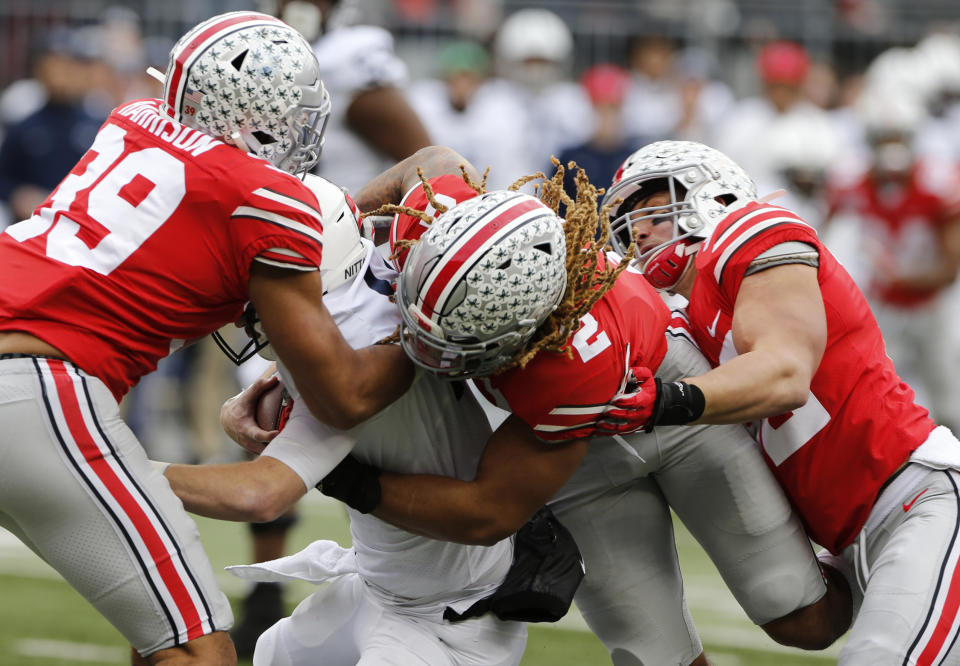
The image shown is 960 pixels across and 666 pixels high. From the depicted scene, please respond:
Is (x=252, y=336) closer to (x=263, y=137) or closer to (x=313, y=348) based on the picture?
(x=313, y=348)

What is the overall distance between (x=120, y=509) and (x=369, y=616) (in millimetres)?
647

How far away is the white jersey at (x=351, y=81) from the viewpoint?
513 cm

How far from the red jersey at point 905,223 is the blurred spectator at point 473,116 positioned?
234 centimetres

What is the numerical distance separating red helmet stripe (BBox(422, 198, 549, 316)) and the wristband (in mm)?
492

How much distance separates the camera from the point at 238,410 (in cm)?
316

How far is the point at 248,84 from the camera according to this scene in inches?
115

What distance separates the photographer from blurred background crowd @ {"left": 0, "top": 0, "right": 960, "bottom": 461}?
26.2 ft

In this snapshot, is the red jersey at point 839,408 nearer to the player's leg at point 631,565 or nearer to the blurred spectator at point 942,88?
the player's leg at point 631,565

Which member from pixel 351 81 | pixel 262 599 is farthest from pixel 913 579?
pixel 351 81

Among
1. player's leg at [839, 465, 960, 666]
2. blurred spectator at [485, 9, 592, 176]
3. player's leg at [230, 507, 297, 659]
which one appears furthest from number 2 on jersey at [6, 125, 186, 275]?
blurred spectator at [485, 9, 592, 176]

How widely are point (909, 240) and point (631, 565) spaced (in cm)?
536

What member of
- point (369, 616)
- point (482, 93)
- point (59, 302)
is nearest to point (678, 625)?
point (369, 616)

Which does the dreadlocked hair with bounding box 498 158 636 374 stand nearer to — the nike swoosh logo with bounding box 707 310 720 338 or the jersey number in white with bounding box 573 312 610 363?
the jersey number in white with bounding box 573 312 610 363

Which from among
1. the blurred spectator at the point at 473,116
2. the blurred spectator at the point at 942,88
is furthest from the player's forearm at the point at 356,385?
the blurred spectator at the point at 942,88
